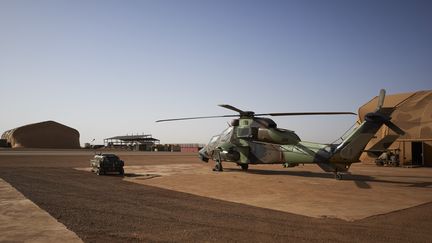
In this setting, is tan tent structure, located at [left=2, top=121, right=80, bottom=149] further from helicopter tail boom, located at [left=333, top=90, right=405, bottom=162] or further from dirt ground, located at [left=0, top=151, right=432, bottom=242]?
helicopter tail boom, located at [left=333, top=90, right=405, bottom=162]

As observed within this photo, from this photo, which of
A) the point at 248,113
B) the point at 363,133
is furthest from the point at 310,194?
the point at 248,113

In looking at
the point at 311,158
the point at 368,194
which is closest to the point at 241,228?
the point at 368,194

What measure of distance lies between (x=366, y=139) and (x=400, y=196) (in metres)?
4.61

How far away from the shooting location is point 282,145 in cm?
2381

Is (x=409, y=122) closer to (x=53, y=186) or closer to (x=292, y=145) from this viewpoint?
(x=292, y=145)

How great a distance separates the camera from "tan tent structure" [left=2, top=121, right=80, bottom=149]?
380ft

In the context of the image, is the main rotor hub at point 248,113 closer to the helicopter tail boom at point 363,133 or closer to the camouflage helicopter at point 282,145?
the camouflage helicopter at point 282,145

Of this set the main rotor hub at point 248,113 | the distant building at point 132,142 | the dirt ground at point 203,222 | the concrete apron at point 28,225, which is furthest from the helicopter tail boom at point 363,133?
the distant building at point 132,142

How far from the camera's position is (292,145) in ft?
76.6

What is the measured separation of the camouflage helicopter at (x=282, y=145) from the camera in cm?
1980

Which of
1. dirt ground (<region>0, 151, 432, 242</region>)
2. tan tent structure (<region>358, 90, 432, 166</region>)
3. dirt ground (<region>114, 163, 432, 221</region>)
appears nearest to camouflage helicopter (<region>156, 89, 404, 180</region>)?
dirt ground (<region>114, 163, 432, 221</region>)

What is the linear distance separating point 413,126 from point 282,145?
78.9 ft

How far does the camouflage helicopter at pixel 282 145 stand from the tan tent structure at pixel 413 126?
62.7 feet

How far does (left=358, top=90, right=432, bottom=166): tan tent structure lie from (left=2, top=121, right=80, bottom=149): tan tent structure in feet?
340
